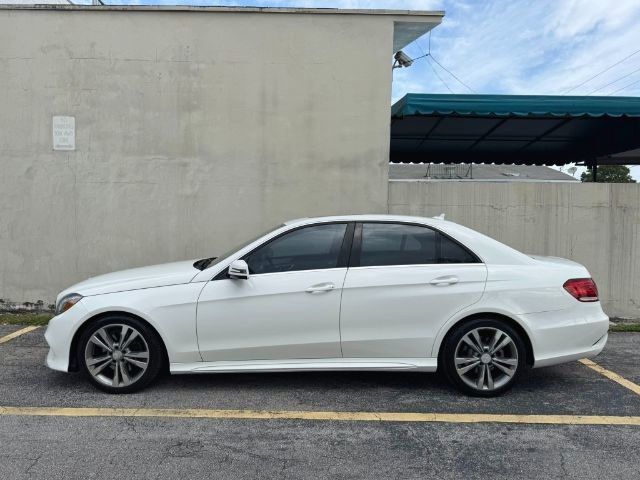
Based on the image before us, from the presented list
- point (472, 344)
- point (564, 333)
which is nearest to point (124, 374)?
point (472, 344)

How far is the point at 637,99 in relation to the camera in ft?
22.6

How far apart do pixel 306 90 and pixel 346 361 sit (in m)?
4.50

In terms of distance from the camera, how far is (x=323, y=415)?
3.89 m

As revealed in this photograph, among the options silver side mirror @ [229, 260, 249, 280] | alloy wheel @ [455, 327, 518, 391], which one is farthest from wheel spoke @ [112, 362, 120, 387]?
alloy wheel @ [455, 327, 518, 391]

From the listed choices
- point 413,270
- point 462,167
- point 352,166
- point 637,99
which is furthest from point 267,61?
point 462,167

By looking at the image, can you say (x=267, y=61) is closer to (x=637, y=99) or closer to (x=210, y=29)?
(x=210, y=29)

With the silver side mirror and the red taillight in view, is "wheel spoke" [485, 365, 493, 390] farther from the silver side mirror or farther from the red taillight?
the silver side mirror

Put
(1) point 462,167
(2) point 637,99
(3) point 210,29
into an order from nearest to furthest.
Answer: (2) point 637,99, (3) point 210,29, (1) point 462,167

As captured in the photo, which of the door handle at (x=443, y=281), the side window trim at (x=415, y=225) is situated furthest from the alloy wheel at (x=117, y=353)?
the door handle at (x=443, y=281)

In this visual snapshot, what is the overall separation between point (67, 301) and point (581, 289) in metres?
4.30

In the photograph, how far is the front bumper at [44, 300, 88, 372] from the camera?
165 inches

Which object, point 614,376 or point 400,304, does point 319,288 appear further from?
point 614,376

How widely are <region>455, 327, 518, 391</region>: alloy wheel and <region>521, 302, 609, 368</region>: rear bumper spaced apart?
0.21 metres

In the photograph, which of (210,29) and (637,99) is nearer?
(637,99)
